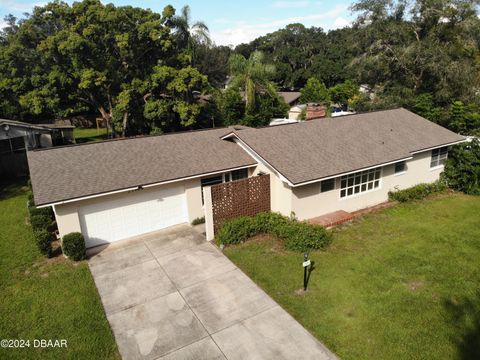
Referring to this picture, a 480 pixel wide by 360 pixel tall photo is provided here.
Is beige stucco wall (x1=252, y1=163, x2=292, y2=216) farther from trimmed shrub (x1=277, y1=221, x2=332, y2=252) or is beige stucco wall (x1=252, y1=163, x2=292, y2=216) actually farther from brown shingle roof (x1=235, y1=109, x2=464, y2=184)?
trimmed shrub (x1=277, y1=221, x2=332, y2=252)

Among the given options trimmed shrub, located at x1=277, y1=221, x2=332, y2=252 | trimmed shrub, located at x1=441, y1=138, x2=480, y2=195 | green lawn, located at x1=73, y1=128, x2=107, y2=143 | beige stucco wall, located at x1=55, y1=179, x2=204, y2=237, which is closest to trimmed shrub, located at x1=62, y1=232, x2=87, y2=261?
beige stucco wall, located at x1=55, y1=179, x2=204, y2=237

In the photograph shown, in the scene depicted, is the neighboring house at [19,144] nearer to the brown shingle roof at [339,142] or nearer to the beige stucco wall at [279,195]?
the brown shingle roof at [339,142]

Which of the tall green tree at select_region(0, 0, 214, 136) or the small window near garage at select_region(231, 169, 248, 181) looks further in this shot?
the tall green tree at select_region(0, 0, 214, 136)

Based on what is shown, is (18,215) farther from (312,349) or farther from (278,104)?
(278,104)

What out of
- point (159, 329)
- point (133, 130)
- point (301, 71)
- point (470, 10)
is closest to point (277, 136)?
point (159, 329)

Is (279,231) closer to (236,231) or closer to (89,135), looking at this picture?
(236,231)

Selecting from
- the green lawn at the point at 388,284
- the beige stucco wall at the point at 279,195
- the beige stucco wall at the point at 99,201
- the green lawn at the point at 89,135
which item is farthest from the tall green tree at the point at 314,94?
the beige stucco wall at the point at 99,201
